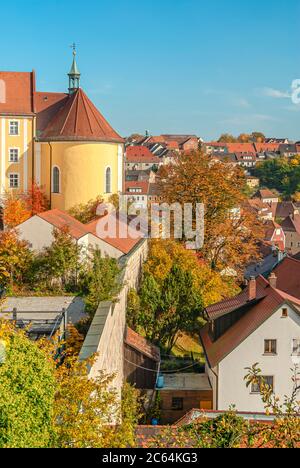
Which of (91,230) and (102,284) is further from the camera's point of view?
(91,230)

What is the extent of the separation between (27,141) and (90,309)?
819 inches

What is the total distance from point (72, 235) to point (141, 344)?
4.69 m

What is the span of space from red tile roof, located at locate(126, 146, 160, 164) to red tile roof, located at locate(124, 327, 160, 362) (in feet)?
393

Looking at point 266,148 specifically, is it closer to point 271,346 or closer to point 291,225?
point 291,225

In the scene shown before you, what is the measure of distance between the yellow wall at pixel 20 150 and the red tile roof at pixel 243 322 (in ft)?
49.0

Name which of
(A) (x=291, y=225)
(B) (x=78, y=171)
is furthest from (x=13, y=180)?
(A) (x=291, y=225)

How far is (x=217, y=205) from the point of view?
31484 mm

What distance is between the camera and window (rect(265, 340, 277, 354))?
20.5m

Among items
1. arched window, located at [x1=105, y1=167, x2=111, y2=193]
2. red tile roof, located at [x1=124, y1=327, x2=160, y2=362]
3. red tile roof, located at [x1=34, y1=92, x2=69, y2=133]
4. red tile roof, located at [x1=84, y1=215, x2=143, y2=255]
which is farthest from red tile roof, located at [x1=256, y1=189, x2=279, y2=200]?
red tile roof, located at [x1=124, y1=327, x2=160, y2=362]

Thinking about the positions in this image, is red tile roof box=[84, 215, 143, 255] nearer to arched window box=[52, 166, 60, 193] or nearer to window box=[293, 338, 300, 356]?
arched window box=[52, 166, 60, 193]

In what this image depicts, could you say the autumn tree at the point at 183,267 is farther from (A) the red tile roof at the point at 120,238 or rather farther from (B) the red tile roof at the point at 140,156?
(B) the red tile roof at the point at 140,156

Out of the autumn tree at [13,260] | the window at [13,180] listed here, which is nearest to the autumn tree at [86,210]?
the window at [13,180]

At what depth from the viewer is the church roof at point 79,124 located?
3281 centimetres
